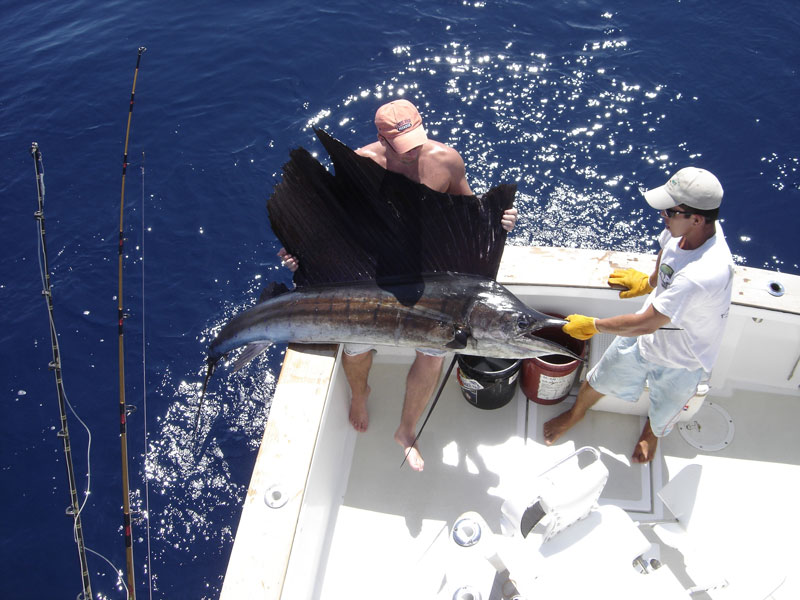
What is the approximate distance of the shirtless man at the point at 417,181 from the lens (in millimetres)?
2387

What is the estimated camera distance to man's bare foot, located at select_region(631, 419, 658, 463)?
261 cm

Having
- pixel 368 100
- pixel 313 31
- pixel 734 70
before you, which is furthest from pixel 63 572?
pixel 734 70

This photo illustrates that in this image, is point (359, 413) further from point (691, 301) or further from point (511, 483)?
point (691, 301)

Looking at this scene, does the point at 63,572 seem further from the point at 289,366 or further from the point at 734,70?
the point at 734,70

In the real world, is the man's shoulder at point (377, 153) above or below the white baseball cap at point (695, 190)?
below

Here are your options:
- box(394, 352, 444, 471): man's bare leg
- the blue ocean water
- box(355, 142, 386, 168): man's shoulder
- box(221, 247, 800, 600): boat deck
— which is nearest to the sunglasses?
box(221, 247, 800, 600): boat deck

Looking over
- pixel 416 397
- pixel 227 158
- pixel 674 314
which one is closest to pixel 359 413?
pixel 416 397

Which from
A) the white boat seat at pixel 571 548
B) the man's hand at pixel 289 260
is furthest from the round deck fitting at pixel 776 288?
the man's hand at pixel 289 260

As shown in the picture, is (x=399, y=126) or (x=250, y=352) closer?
(x=399, y=126)

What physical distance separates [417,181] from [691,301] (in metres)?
1.12

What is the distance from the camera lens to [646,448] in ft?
8.56

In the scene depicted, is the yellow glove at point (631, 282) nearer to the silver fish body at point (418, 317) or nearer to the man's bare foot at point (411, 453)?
the silver fish body at point (418, 317)

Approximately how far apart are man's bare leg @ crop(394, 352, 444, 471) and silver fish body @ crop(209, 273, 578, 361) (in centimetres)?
30

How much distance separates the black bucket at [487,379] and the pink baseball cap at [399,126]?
3.10 ft
